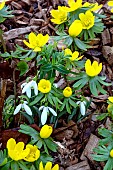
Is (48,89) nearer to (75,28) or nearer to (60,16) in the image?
(75,28)

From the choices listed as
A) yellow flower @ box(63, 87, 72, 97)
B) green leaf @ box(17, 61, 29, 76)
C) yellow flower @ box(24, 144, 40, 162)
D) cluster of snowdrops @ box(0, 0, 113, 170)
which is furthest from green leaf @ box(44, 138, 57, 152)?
green leaf @ box(17, 61, 29, 76)

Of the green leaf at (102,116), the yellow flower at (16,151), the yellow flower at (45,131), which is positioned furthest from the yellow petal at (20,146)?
the green leaf at (102,116)

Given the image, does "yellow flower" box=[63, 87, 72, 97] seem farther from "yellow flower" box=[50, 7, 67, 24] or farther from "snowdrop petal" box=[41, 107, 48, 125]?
"yellow flower" box=[50, 7, 67, 24]

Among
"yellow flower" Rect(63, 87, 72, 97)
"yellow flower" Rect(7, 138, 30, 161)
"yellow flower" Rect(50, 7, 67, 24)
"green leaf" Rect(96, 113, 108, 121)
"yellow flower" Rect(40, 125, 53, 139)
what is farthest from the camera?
"yellow flower" Rect(50, 7, 67, 24)

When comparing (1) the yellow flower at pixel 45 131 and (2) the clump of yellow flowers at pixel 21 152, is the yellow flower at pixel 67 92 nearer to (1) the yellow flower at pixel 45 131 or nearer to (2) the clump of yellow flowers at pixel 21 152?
(1) the yellow flower at pixel 45 131

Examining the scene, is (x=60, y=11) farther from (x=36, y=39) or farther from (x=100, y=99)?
(x=100, y=99)

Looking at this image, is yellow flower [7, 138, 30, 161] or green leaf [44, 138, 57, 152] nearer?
→ yellow flower [7, 138, 30, 161]

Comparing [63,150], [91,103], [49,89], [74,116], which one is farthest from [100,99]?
[49,89]
